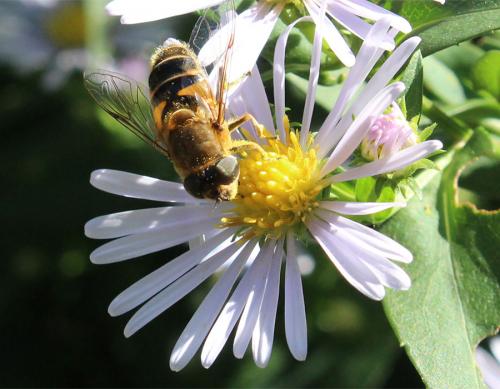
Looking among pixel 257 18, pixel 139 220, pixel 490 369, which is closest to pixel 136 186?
pixel 139 220

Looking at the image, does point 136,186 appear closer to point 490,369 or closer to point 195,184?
point 195,184

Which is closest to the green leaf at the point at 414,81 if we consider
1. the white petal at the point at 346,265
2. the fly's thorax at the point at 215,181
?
the white petal at the point at 346,265

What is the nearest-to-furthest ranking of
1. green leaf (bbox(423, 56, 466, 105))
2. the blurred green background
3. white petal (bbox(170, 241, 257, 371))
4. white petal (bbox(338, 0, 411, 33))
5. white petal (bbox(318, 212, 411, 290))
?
white petal (bbox(318, 212, 411, 290)) < white petal (bbox(338, 0, 411, 33)) < white petal (bbox(170, 241, 257, 371)) < green leaf (bbox(423, 56, 466, 105)) < the blurred green background

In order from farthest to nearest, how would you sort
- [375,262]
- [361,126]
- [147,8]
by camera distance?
[147,8] < [361,126] < [375,262]

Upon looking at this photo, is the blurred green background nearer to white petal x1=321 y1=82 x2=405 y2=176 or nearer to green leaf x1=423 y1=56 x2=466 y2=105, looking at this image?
green leaf x1=423 y1=56 x2=466 y2=105

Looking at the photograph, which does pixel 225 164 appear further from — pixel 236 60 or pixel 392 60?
pixel 392 60

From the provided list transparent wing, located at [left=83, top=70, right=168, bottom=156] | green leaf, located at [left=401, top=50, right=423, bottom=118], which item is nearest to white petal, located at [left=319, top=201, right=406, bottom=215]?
green leaf, located at [left=401, top=50, right=423, bottom=118]
